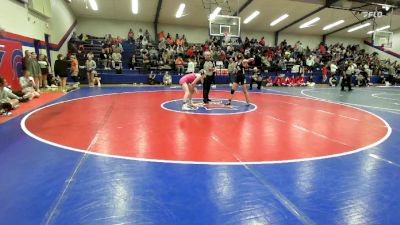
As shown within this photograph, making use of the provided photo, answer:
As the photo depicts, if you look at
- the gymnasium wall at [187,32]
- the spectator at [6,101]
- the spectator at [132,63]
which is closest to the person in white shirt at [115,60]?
the spectator at [132,63]

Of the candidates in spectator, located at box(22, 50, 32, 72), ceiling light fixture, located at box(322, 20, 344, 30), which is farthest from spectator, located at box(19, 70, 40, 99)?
ceiling light fixture, located at box(322, 20, 344, 30)

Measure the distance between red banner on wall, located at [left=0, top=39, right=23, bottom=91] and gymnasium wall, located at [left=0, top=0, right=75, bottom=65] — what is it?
0.69m

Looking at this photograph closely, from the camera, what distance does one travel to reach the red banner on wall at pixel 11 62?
413 inches

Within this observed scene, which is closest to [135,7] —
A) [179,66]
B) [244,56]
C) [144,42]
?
[144,42]

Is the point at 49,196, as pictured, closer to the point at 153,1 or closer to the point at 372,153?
the point at 372,153

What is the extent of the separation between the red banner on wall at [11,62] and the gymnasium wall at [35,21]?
691 mm

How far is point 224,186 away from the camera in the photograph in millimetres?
3424

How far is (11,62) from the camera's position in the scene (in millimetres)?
11172

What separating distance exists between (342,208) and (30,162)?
4146mm

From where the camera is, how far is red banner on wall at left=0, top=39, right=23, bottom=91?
10.5 m

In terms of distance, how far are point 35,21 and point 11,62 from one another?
13.5 ft

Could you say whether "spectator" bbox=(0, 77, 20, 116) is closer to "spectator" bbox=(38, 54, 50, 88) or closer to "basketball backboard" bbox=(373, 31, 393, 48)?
"spectator" bbox=(38, 54, 50, 88)

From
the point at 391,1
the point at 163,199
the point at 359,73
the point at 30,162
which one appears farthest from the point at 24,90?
the point at 391,1

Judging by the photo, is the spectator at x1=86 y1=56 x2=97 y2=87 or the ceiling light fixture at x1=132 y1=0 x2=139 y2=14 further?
the ceiling light fixture at x1=132 y1=0 x2=139 y2=14
